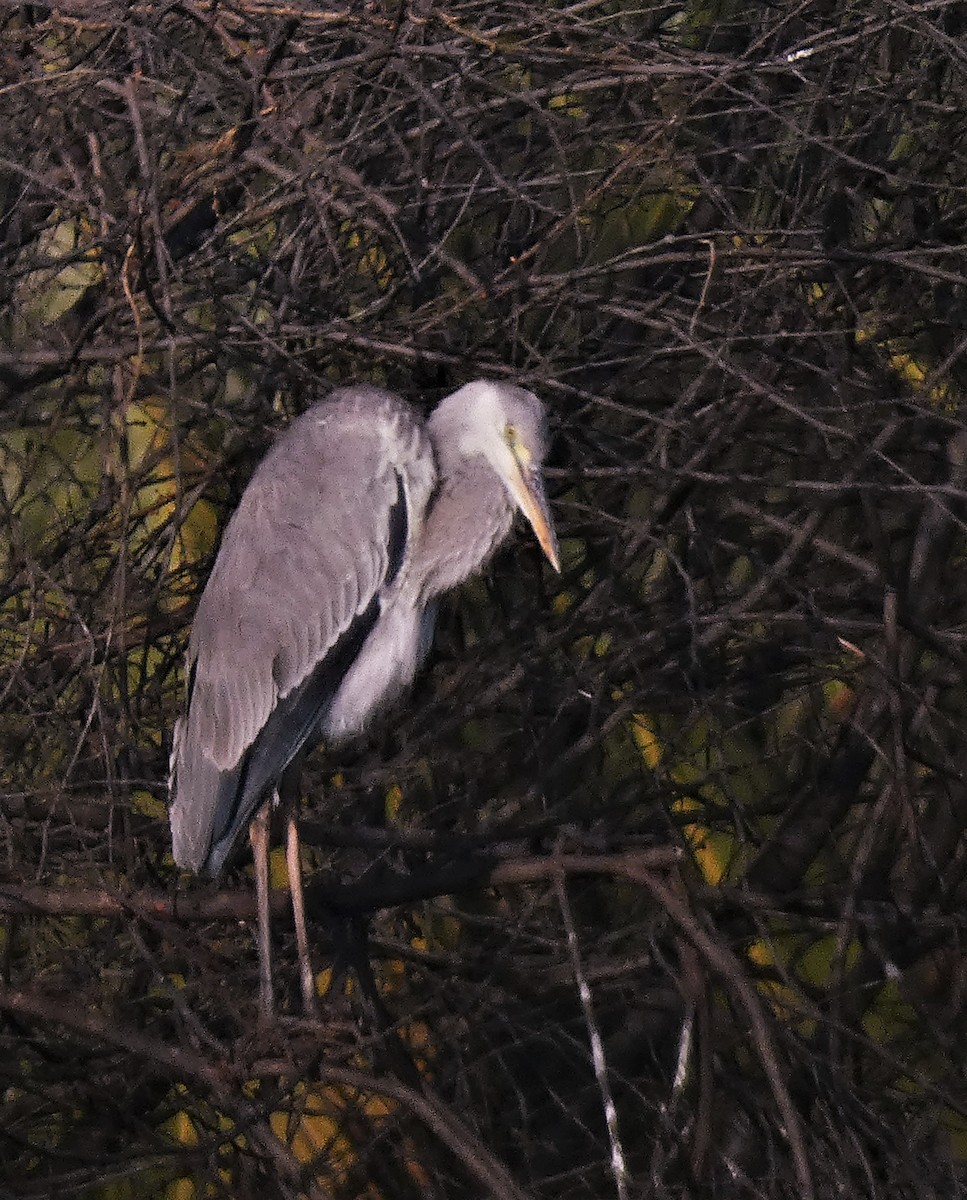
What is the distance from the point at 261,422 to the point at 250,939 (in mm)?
1081

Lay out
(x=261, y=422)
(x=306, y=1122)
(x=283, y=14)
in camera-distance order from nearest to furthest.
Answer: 1. (x=283, y=14)
2. (x=261, y=422)
3. (x=306, y=1122)

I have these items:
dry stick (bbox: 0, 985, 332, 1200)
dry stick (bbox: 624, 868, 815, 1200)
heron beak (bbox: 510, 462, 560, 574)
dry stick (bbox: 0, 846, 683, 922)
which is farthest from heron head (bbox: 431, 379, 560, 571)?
dry stick (bbox: 0, 985, 332, 1200)

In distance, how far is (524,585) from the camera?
4.22m

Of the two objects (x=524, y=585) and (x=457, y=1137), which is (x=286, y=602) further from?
(x=457, y=1137)

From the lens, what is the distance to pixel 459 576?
12.6 feet

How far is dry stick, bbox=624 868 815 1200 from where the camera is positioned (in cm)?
226

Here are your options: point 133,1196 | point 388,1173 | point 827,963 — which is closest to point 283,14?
point 388,1173

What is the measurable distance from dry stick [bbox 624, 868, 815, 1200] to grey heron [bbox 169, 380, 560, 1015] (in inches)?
43.4

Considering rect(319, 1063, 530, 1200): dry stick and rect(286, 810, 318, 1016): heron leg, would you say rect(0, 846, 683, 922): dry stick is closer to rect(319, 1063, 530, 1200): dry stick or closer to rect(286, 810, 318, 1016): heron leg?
rect(286, 810, 318, 1016): heron leg

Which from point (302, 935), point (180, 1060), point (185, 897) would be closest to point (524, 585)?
point (302, 935)

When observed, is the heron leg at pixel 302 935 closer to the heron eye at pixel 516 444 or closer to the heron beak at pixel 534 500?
the heron beak at pixel 534 500

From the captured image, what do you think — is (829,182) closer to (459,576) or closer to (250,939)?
(459,576)

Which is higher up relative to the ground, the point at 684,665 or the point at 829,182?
the point at 829,182

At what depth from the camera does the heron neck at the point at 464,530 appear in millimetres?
3820
